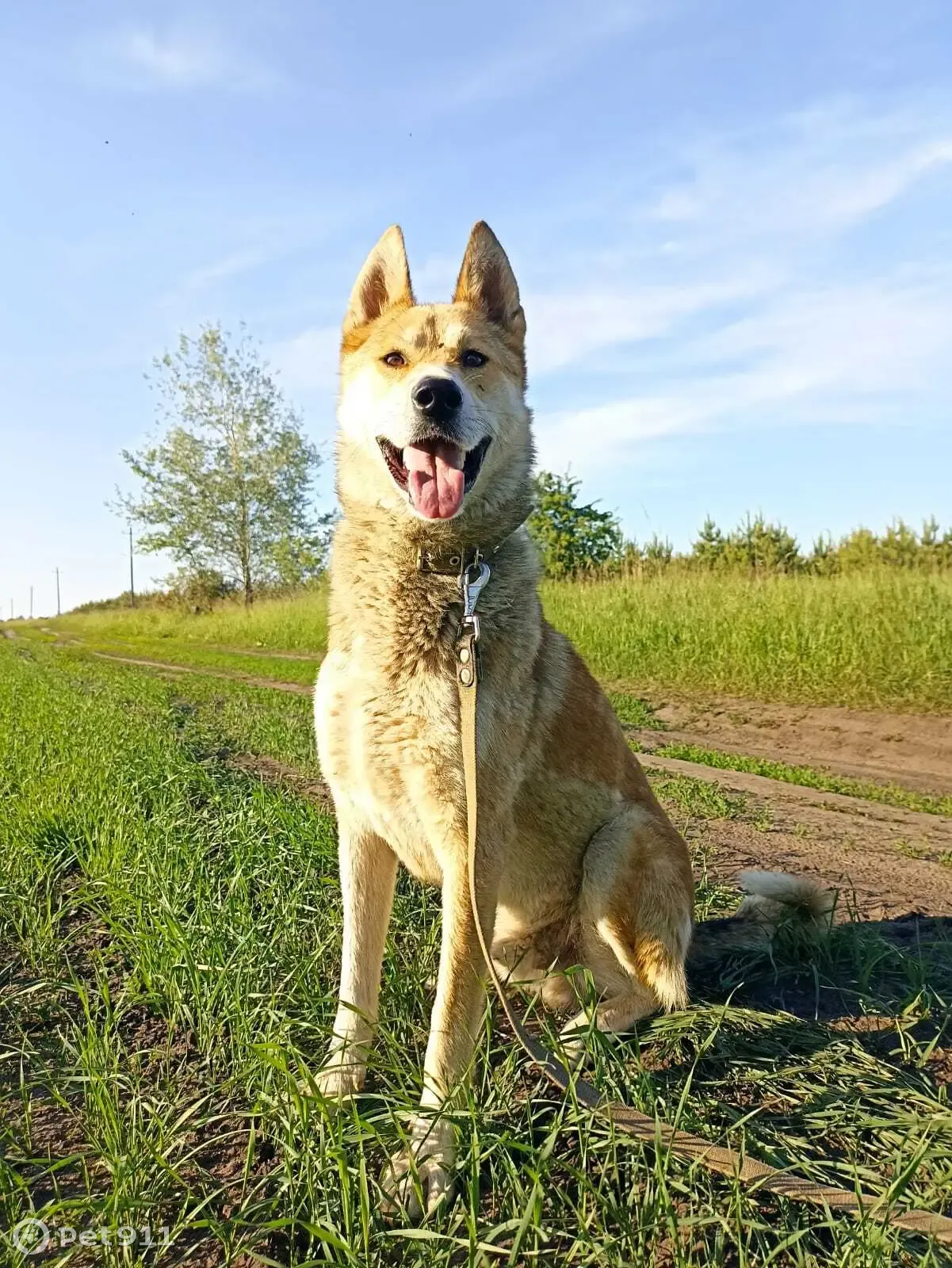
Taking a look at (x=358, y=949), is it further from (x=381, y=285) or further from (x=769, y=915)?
(x=381, y=285)

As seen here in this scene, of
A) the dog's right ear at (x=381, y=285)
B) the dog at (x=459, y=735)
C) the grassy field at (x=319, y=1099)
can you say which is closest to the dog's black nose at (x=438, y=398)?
the dog at (x=459, y=735)

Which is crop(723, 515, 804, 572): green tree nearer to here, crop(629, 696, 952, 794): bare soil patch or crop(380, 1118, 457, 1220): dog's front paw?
crop(629, 696, 952, 794): bare soil patch

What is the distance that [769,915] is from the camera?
2.95 m

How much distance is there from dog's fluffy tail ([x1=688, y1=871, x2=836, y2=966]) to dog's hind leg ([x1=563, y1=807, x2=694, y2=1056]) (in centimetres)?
43

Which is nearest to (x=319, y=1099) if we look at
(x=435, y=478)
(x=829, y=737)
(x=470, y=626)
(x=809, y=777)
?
(x=470, y=626)

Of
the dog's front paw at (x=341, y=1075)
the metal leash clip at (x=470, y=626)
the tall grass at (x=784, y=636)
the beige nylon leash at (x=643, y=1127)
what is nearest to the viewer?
the beige nylon leash at (x=643, y=1127)

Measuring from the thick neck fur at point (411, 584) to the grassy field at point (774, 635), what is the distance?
22.9 ft

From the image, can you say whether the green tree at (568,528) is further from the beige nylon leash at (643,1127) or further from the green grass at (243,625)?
the beige nylon leash at (643,1127)

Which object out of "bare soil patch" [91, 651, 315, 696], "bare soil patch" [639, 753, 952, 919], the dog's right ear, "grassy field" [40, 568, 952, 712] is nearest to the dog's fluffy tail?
"bare soil patch" [639, 753, 952, 919]

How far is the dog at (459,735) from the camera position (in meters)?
2.20

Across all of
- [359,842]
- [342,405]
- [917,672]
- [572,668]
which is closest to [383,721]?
[359,842]

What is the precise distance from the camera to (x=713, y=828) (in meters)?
4.63

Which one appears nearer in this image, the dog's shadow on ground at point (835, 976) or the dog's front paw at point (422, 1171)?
the dog's front paw at point (422, 1171)

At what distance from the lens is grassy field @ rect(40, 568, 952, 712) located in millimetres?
8656
